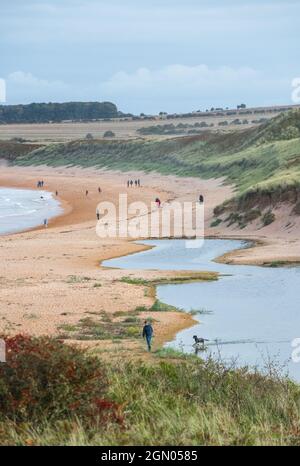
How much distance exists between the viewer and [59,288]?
31.8 m

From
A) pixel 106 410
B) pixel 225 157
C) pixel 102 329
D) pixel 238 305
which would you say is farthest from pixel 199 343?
pixel 225 157

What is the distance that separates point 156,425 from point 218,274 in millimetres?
23680

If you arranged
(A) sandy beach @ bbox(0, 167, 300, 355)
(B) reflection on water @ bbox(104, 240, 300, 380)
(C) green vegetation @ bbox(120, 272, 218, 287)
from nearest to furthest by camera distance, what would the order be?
1. (B) reflection on water @ bbox(104, 240, 300, 380)
2. (A) sandy beach @ bbox(0, 167, 300, 355)
3. (C) green vegetation @ bbox(120, 272, 218, 287)

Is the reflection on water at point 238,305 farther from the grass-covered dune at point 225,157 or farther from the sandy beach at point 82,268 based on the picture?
the grass-covered dune at point 225,157

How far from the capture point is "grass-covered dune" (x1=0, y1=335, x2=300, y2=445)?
10.7 m

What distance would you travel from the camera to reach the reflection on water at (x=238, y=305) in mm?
22359

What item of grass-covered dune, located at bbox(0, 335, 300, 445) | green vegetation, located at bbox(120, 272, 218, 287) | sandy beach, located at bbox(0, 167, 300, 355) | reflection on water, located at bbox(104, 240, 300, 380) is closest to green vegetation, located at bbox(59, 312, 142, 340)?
sandy beach, located at bbox(0, 167, 300, 355)

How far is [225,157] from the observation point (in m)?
94.0

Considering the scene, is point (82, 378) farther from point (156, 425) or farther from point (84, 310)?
point (84, 310)

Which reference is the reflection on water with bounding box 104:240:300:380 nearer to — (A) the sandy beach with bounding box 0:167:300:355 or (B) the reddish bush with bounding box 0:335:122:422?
(A) the sandy beach with bounding box 0:167:300:355

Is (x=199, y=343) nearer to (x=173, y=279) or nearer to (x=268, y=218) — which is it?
(x=173, y=279)

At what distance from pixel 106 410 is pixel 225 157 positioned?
8342 centimetres

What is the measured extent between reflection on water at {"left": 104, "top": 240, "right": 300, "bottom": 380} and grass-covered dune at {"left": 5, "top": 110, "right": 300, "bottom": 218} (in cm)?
1179

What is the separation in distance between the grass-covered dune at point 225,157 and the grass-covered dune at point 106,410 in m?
37.8
